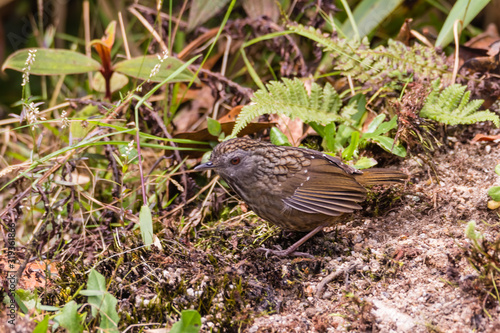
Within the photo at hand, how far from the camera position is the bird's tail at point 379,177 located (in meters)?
3.60

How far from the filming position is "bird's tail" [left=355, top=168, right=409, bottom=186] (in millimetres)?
3598

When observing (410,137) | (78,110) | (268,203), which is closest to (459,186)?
(410,137)

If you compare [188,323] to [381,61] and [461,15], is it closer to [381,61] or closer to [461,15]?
[381,61]

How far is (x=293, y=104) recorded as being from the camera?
4.03 meters

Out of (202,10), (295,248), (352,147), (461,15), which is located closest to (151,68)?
(202,10)

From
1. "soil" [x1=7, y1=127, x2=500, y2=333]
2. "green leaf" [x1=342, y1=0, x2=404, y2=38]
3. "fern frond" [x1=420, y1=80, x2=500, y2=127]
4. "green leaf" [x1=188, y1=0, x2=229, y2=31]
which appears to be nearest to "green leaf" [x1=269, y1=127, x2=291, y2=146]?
"soil" [x1=7, y1=127, x2=500, y2=333]

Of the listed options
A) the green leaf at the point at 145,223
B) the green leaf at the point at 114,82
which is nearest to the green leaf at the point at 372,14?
the green leaf at the point at 114,82

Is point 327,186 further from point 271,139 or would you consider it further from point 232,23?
point 232,23

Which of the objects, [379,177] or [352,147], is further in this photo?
[352,147]

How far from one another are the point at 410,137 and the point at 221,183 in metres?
1.52

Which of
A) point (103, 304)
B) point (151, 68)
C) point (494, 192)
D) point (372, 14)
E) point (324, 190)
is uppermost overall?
point (372, 14)

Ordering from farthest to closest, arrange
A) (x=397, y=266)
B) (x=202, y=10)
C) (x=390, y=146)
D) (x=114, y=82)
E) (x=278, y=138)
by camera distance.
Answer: (x=202, y=10) → (x=114, y=82) → (x=278, y=138) → (x=390, y=146) → (x=397, y=266)

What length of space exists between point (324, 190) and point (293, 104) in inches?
32.9

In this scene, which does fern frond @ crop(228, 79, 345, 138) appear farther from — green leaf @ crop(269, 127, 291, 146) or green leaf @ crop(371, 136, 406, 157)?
green leaf @ crop(371, 136, 406, 157)
